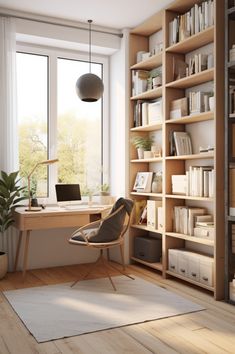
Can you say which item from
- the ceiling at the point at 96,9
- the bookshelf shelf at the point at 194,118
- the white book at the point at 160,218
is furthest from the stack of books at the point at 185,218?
the ceiling at the point at 96,9

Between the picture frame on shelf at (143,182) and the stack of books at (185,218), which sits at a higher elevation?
the picture frame on shelf at (143,182)

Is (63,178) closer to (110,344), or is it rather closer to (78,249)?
(78,249)

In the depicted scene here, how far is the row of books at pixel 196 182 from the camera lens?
3.79 meters

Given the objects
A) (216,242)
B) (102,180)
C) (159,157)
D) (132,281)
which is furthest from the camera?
(102,180)

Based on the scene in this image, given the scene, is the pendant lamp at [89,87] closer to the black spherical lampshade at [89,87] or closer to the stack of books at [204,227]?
the black spherical lampshade at [89,87]

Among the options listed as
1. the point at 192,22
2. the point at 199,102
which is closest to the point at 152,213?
the point at 199,102

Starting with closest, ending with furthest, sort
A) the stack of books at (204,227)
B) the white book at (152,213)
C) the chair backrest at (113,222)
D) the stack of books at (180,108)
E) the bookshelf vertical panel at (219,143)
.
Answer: the bookshelf vertical panel at (219,143)
the stack of books at (204,227)
the chair backrest at (113,222)
the stack of books at (180,108)
the white book at (152,213)

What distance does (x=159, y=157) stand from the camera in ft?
14.8

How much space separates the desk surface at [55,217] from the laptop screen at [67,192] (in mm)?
248

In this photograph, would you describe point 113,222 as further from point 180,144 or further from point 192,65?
point 192,65

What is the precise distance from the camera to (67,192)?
192 inches

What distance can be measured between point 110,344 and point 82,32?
3.81 metres

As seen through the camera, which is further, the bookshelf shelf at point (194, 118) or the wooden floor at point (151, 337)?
the bookshelf shelf at point (194, 118)

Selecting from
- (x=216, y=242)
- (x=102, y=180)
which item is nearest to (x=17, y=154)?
(x=102, y=180)
